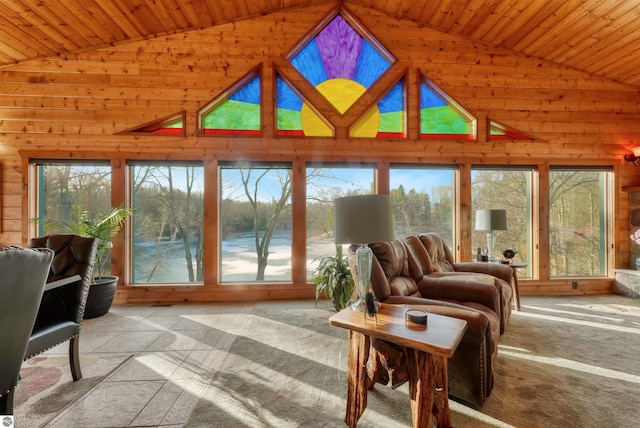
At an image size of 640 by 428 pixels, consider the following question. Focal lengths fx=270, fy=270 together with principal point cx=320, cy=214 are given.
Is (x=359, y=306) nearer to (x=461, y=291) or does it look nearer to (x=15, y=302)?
(x=461, y=291)

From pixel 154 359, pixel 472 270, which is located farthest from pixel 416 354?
pixel 472 270

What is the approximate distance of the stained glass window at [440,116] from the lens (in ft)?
13.9

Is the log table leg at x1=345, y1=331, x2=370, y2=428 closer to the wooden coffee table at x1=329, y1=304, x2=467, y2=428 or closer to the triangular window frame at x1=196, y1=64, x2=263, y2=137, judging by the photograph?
the wooden coffee table at x1=329, y1=304, x2=467, y2=428

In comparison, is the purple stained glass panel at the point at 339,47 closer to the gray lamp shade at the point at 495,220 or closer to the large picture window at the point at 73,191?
the gray lamp shade at the point at 495,220

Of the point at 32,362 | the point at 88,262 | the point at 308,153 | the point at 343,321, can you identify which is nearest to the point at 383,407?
the point at 343,321

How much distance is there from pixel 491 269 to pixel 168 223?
4354mm

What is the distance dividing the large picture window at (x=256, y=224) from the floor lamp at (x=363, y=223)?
249 centimetres

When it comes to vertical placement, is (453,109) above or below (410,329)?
above

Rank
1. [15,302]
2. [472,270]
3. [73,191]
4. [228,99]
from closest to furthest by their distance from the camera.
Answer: [15,302] < [472,270] < [73,191] < [228,99]

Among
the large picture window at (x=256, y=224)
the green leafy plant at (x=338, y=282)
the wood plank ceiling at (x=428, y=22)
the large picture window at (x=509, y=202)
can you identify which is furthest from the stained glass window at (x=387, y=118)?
the green leafy plant at (x=338, y=282)

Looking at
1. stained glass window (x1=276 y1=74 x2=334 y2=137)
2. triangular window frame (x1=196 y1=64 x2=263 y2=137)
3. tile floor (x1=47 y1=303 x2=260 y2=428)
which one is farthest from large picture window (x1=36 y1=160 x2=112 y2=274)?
stained glass window (x1=276 y1=74 x2=334 y2=137)

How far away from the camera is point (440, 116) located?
424 centimetres

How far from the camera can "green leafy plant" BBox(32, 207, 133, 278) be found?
3.32 metres

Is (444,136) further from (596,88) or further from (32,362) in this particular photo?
(32,362)
